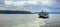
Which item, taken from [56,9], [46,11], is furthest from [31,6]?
[56,9]

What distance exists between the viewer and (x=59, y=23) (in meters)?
1.08

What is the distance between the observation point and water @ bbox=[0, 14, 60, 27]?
1065 mm

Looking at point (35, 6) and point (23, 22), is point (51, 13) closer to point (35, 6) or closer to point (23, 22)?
point (35, 6)

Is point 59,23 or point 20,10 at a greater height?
point 20,10

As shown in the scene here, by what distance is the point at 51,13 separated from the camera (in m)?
1.09

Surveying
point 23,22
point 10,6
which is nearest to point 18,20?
point 23,22

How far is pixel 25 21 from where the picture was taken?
1077 millimetres

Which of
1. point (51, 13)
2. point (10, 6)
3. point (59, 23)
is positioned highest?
point (10, 6)

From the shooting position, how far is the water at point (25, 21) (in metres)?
1.06

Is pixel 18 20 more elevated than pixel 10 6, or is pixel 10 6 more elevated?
pixel 10 6

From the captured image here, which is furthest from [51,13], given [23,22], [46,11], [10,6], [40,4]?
[10,6]

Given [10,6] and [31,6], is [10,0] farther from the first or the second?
[31,6]

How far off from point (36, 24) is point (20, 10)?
25 cm

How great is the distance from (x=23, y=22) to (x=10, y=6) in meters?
0.24
